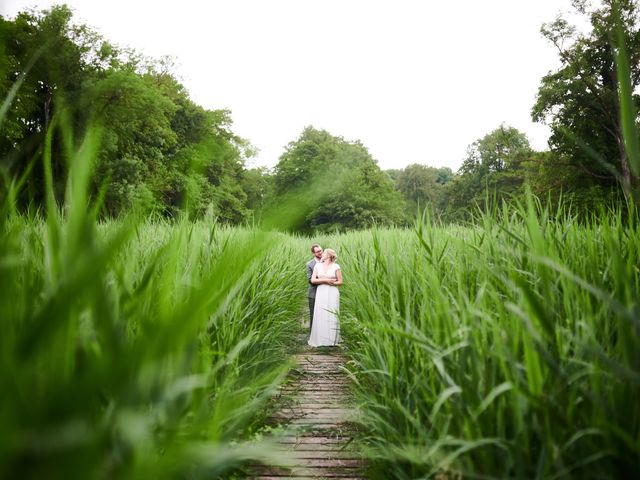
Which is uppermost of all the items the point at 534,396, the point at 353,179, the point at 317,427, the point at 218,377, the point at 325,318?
the point at 353,179

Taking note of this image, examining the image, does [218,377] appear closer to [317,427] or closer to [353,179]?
[317,427]

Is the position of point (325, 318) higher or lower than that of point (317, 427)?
higher

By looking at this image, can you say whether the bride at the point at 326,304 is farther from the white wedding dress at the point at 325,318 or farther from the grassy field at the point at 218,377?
the grassy field at the point at 218,377

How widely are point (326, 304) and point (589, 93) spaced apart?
19179 mm

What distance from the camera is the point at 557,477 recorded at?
1159 millimetres

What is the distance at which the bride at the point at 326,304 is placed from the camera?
5.64 meters

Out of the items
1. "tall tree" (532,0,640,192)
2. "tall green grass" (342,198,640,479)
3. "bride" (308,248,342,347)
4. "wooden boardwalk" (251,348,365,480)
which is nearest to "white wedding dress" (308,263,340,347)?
"bride" (308,248,342,347)

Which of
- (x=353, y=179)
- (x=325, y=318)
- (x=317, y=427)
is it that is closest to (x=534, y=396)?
(x=317, y=427)

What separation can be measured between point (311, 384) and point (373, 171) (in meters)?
38.2

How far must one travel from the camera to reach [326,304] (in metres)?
5.77

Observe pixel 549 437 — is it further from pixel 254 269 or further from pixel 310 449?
pixel 254 269

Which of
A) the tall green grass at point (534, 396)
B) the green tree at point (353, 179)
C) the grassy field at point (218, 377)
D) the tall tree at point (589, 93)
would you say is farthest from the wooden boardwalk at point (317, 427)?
the green tree at point (353, 179)

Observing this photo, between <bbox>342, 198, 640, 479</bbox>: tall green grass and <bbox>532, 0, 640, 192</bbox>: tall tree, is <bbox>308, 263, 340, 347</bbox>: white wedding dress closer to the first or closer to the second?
<bbox>342, 198, 640, 479</bbox>: tall green grass

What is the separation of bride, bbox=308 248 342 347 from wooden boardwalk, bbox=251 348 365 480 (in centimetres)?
136
